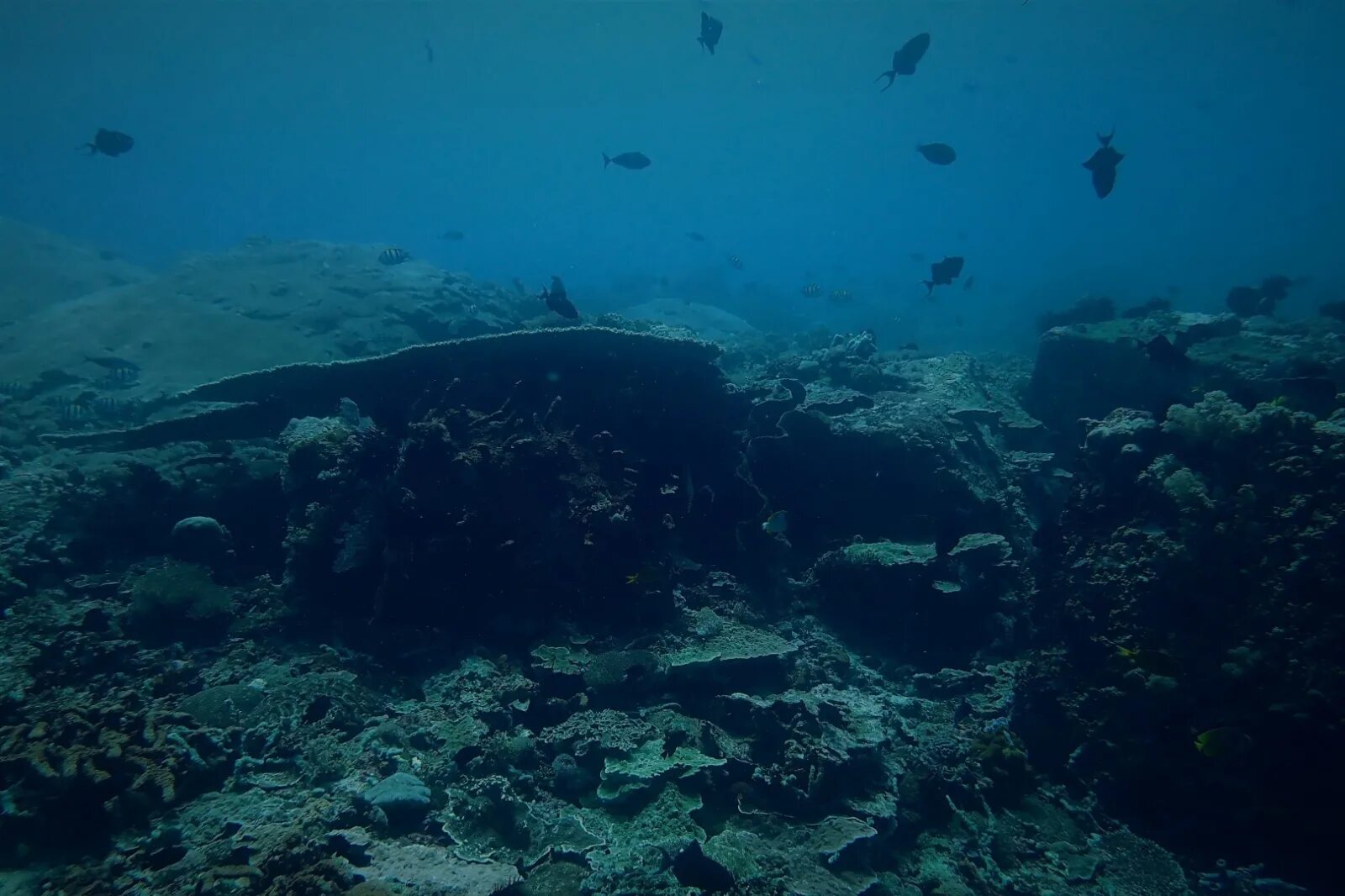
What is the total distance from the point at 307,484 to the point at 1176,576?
35.1ft

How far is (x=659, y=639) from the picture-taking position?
24.7 feet

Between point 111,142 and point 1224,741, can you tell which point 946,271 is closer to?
point 1224,741

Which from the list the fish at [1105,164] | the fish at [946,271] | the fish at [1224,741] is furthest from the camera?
the fish at [946,271]

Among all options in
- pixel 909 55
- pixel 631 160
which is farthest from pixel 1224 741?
pixel 631 160

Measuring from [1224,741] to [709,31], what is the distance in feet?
38.2

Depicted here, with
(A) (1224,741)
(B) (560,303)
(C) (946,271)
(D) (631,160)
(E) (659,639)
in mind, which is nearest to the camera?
(A) (1224,741)

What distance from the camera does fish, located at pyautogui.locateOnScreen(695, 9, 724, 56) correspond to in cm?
991

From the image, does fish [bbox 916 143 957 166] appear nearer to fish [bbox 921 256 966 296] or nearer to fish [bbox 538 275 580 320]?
fish [bbox 921 256 966 296]

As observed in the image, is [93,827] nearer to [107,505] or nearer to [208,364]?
[107,505]

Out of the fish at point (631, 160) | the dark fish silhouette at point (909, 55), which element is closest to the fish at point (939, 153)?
the dark fish silhouette at point (909, 55)

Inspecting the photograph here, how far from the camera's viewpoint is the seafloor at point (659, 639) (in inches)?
206

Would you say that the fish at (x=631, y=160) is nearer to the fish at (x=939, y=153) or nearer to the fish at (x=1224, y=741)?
the fish at (x=939, y=153)

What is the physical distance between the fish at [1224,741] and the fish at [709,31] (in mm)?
10726

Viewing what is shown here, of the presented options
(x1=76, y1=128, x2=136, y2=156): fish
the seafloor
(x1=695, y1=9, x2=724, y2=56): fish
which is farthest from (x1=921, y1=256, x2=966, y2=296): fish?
(x1=76, y1=128, x2=136, y2=156): fish
